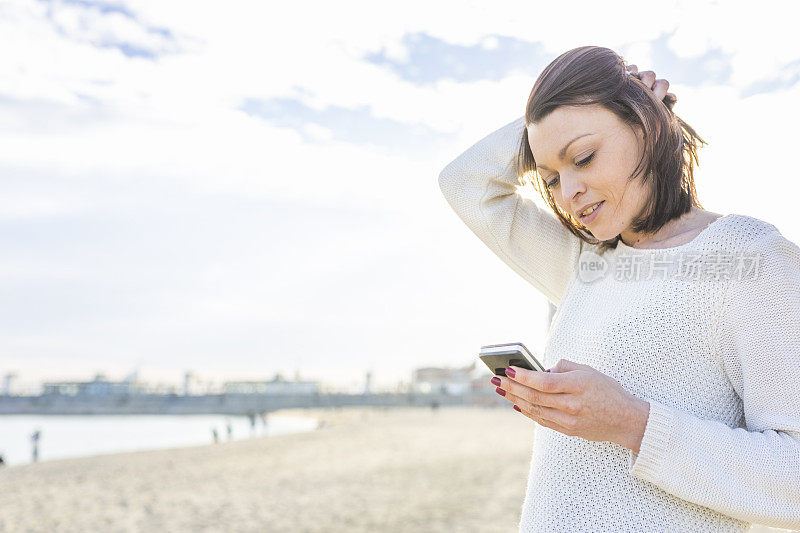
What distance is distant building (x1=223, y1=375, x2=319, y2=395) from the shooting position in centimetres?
4216

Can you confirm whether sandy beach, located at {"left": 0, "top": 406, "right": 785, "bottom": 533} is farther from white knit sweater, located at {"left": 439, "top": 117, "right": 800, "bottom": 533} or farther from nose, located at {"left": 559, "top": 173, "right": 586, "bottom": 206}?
nose, located at {"left": 559, "top": 173, "right": 586, "bottom": 206}

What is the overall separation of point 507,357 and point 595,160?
1.44 feet

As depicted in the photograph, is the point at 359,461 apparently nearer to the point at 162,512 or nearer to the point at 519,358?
the point at 162,512

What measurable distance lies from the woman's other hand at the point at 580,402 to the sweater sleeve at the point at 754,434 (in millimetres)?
36

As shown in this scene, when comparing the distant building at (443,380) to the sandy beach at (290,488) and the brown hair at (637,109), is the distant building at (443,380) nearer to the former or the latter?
the sandy beach at (290,488)

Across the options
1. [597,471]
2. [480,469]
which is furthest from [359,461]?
[597,471]

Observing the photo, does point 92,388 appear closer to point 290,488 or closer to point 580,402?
point 290,488

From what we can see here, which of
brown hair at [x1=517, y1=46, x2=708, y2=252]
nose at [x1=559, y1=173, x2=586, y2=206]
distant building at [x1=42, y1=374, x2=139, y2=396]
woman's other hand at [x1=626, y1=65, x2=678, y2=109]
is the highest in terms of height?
woman's other hand at [x1=626, y1=65, x2=678, y2=109]

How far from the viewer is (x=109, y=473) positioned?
17469 millimetres

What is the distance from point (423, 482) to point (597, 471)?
12606mm

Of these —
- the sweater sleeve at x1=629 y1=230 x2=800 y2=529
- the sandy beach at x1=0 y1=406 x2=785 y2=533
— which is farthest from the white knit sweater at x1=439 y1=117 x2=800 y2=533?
the sandy beach at x1=0 y1=406 x2=785 y2=533

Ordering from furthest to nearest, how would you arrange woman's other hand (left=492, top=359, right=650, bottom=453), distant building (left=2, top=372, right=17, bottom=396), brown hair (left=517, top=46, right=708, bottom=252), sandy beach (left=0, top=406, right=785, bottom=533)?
distant building (left=2, top=372, right=17, bottom=396) → sandy beach (left=0, top=406, right=785, bottom=533) → brown hair (left=517, top=46, right=708, bottom=252) → woman's other hand (left=492, top=359, right=650, bottom=453)

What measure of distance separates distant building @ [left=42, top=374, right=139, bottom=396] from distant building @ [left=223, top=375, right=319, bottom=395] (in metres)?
6.36

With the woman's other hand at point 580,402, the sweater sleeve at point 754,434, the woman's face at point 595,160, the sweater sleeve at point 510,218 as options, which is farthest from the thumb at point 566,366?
the sweater sleeve at point 510,218
